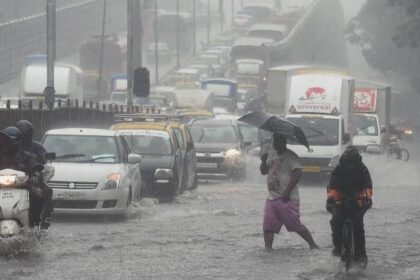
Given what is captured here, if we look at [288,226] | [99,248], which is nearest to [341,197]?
[288,226]

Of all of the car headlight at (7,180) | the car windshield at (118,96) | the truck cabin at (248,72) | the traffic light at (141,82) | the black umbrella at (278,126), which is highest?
the black umbrella at (278,126)

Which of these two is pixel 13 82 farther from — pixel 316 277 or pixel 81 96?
pixel 316 277

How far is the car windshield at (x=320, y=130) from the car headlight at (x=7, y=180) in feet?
61.6

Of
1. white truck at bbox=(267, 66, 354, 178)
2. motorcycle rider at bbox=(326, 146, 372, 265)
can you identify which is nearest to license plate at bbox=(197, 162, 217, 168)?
white truck at bbox=(267, 66, 354, 178)

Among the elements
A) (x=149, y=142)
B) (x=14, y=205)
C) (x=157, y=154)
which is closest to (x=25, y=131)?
(x=14, y=205)

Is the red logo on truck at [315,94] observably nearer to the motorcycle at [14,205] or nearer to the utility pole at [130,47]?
the utility pole at [130,47]

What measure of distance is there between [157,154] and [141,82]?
16338 mm

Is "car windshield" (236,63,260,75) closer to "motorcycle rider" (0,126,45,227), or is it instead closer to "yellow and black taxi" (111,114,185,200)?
"yellow and black taxi" (111,114,185,200)

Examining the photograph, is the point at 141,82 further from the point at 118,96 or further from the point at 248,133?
the point at 118,96

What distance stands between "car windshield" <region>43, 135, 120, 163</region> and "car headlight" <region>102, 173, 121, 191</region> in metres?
0.81

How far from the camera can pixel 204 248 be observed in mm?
17016

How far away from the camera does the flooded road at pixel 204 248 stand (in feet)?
47.4

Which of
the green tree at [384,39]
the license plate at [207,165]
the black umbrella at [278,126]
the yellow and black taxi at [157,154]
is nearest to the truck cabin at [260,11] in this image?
the green tree at [384,39]

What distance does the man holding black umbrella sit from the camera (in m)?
16.5
